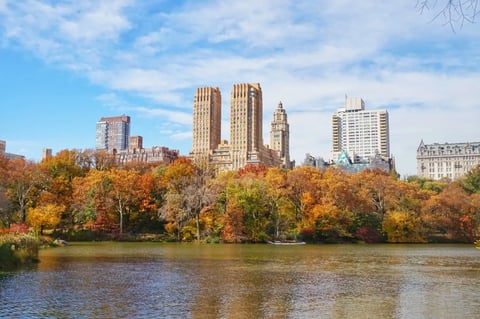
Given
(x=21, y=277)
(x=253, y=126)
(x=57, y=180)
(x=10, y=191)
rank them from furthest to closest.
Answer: (x=253, y=126), (x=57, y=180), (x=10, y=191), (x=21, y=277)

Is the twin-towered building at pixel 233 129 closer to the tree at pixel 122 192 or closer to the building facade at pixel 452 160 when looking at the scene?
the building facade at pixel 452 160

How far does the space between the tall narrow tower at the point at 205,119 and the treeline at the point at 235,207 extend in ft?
390

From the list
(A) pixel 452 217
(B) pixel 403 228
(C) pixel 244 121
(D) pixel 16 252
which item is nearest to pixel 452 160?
(C) pixel 244 121

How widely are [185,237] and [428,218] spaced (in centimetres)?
2958

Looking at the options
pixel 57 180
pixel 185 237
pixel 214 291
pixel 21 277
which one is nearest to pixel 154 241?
pixel 185 237

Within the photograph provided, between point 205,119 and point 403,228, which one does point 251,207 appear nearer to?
point 403,228

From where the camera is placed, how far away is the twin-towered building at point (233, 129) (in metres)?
179

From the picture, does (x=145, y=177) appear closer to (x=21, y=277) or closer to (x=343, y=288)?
(x=21, y=277)

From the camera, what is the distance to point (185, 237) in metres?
60.7

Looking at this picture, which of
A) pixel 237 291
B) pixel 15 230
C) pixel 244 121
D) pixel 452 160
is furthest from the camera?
pixel 452 160

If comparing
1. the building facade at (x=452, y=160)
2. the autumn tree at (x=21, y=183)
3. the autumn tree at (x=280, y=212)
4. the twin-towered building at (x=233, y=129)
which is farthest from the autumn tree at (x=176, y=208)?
the building facade at (x=452, y=160)

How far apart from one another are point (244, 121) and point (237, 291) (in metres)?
163

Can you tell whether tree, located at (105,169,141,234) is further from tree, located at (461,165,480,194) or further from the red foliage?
tree, located at (461,165,480,194)

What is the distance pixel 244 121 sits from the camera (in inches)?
7111
